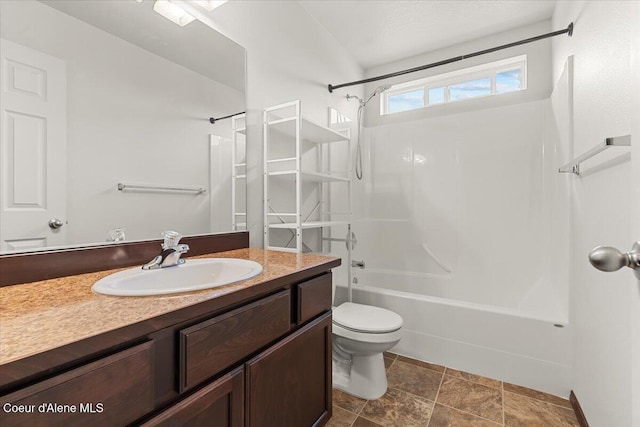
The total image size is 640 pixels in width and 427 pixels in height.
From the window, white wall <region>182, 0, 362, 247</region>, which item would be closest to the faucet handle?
white wall <region>182, 0, 362, 247</region>

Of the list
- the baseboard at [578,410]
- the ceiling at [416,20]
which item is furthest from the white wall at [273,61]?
the baseboard at [578,410]

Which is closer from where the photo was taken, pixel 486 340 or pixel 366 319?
pixel 366 319

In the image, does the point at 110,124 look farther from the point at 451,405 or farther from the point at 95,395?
the point at 451,405

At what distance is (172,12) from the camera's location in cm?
134

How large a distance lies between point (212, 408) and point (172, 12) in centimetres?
158

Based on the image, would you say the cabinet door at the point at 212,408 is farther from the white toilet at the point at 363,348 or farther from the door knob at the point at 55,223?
the white toilet at the point at 363,348

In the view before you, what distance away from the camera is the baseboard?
55.3 inches

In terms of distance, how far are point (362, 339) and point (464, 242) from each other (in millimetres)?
1587

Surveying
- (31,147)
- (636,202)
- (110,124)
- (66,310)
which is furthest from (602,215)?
(31,147)

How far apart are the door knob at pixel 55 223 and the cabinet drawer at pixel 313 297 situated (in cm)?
85

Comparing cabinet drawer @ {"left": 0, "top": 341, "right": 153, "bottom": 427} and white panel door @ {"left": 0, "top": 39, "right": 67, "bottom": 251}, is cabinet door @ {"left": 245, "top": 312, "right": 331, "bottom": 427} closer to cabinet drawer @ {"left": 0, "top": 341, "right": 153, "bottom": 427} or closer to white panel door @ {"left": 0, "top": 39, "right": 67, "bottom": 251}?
cabinet drawer @ {"left": 0, "top": 341, "right": 153, "bottom": 427}

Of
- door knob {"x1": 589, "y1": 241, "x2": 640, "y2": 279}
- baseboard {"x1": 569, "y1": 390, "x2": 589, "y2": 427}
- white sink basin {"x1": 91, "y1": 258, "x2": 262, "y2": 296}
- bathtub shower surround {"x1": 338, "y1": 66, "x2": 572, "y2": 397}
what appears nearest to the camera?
door knob {"x1": 589, "y1": 241, "x2": 640, "y2": 279}

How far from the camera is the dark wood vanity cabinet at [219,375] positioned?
526 mm

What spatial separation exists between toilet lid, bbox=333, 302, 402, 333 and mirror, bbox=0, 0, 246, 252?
0.85 meters
